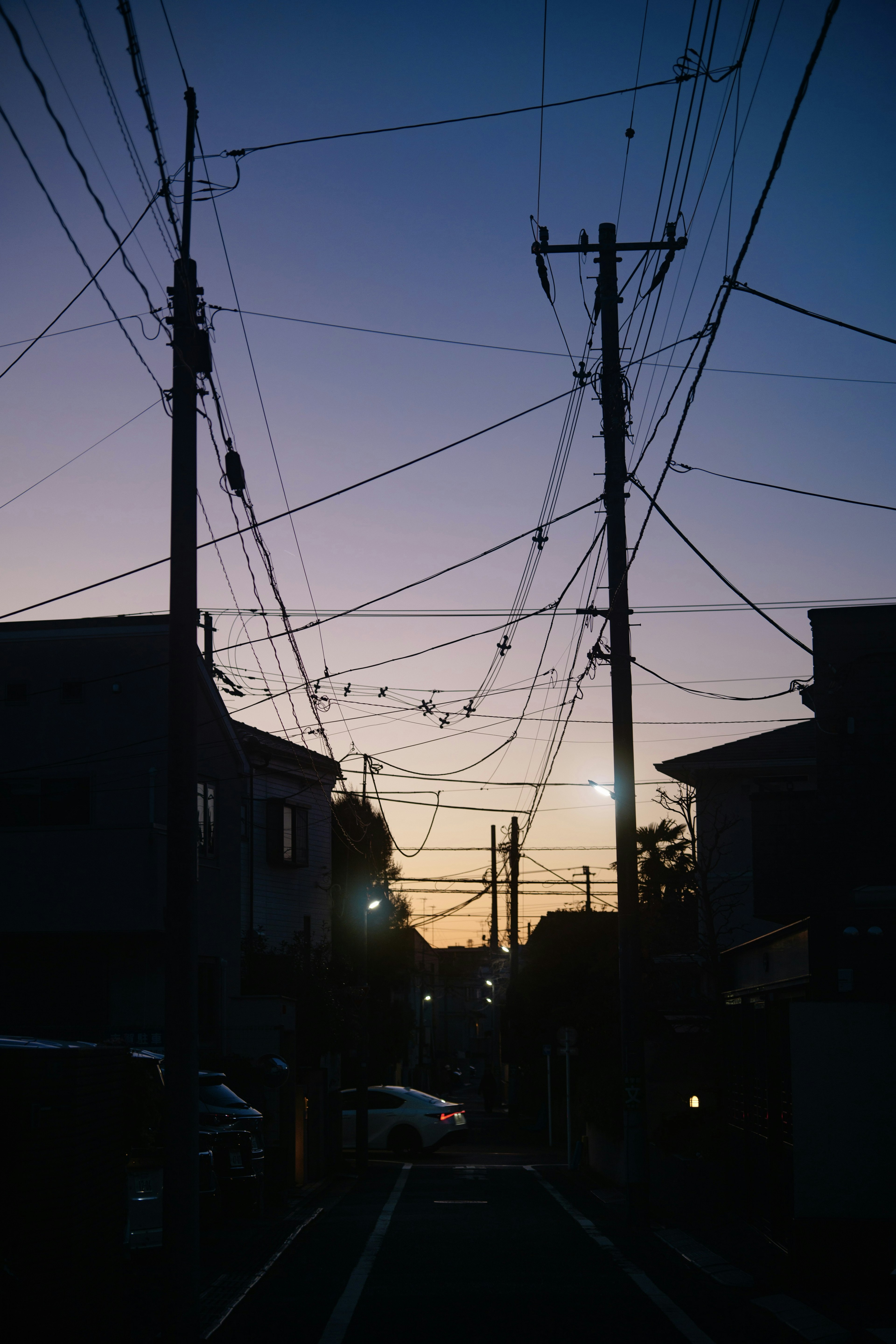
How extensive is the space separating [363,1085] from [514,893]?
1842cm

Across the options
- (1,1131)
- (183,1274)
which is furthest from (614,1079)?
(1,1131)

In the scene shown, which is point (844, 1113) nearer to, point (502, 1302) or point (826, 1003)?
point (826, 1003)

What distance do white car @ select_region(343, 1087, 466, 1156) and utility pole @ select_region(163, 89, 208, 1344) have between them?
2357 cm

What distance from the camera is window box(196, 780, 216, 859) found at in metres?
25.7

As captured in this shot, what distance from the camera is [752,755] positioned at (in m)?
33.0

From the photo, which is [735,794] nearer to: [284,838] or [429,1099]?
[429,1099]

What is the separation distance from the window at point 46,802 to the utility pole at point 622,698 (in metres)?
12.1

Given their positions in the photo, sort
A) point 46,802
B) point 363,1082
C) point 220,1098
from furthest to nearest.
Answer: point 363,1082 < point 46,802 < point 220,1098

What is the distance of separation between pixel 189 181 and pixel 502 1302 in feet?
33.7

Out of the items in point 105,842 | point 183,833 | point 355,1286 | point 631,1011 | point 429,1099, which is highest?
point 105,842

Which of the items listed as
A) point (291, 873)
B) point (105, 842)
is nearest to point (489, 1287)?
point (105, 842)

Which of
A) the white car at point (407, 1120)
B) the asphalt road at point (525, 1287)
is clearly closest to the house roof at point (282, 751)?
the white car at point (407, 1120)

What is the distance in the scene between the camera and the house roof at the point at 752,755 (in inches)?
1294

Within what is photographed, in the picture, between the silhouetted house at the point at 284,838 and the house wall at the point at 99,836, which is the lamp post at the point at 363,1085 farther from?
the house wall at the point at 99,836
